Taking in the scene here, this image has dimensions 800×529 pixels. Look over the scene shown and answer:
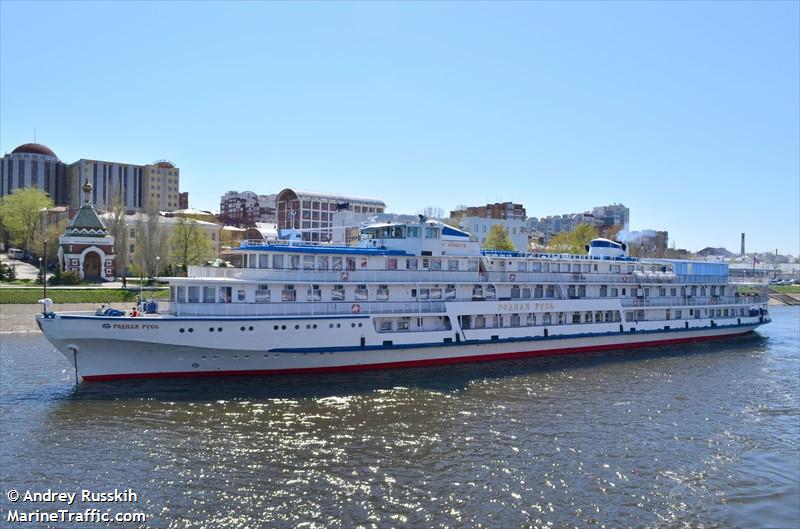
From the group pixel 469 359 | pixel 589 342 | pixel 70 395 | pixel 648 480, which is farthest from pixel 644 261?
pixel 70 395

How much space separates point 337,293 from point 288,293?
8.65ft

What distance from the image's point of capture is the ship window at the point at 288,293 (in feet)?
96.6

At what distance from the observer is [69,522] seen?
1395 cm

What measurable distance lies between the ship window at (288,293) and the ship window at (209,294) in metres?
3.35

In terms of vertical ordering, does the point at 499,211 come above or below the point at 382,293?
above

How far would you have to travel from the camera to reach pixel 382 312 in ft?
102

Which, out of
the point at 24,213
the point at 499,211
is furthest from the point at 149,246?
the point at 499,211

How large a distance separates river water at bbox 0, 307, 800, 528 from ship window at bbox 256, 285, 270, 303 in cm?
390

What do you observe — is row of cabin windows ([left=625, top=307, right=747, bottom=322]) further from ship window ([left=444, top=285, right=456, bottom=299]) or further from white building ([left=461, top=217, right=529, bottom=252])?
white building ([left=461, top=217, right=529, bottom=252])

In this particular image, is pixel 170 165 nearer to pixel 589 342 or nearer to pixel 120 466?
pixel 589 342

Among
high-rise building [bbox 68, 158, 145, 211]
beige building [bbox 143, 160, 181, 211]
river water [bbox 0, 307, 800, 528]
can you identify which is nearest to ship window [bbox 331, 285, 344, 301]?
river water [bbox 0, 307, 800, 528]

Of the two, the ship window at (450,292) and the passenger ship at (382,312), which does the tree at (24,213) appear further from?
the ship window at (450,292)

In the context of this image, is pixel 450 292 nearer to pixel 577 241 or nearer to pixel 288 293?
pixel 288 293

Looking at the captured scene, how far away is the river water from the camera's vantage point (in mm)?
14922
